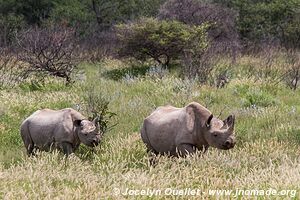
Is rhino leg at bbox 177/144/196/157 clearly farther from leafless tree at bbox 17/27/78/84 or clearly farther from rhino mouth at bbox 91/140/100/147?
leafless tree at bbox 17/27/78/84

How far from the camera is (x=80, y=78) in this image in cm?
1625

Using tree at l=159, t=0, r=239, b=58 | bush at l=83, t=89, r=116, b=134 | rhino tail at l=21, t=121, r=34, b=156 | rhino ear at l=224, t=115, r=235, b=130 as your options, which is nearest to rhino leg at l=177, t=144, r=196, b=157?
rhino ear at l=224, t=115, r=235, b=130

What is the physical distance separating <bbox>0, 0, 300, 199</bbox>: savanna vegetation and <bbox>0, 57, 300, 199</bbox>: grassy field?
0.08ft

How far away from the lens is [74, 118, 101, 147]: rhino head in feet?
23.9

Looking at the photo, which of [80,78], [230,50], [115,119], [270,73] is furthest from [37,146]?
[230,50]

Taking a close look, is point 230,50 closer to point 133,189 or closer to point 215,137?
point 215,137

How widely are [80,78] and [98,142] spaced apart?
360 inches

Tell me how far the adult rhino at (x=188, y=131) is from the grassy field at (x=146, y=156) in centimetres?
25

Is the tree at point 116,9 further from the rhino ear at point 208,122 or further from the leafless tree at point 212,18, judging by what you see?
the rhino ear at point 208,122

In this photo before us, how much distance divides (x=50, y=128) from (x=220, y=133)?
2.80 m

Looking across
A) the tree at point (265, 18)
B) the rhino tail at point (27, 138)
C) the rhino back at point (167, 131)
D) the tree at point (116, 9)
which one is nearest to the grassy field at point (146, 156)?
the rhino tail at point (27, 138)

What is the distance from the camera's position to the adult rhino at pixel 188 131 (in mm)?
6574

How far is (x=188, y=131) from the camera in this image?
22.4 feet
